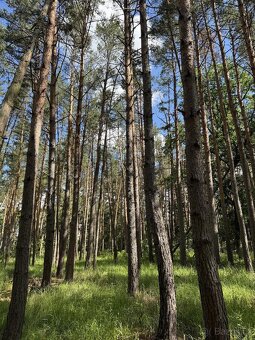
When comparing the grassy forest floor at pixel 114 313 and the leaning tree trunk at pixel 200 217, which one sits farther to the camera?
the grassy forest floor at pixel 114 313

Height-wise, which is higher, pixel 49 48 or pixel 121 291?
pixel 49 48

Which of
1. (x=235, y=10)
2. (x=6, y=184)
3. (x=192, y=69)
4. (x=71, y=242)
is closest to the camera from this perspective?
(x=192, y=69)

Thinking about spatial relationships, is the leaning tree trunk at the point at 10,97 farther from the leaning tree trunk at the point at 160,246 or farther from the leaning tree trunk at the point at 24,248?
the leaning tree trunk at the point at 160,246

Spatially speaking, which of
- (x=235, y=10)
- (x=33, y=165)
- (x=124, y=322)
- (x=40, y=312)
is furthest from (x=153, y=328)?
(x=235, y=10)

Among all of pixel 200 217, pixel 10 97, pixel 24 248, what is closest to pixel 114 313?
pixel 24 248

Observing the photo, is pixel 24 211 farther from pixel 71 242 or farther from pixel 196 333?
pixel 71 242

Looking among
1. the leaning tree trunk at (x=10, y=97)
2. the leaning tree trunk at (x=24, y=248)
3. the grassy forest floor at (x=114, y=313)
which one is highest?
the leaning tree trunk at (x=10, y=97)

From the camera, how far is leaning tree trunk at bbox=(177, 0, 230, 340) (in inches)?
112

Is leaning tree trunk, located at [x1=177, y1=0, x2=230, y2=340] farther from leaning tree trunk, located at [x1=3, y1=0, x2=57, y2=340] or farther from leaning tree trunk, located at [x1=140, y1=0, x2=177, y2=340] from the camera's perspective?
leaning tree trunk, located at [x1=3, y1=0, x2=57, y2=340]

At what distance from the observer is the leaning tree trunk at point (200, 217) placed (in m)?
2.86

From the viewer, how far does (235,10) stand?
11.5m

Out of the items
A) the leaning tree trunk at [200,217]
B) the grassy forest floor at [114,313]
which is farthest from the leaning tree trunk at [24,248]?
the leaning tree trunk at [200,217]

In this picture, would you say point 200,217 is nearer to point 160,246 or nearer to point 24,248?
point 160,246

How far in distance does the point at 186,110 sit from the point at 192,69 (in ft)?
1.76
